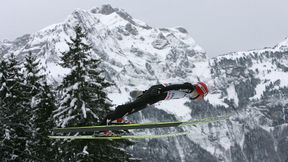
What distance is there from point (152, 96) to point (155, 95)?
0.41 ft

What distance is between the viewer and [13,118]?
1870cm

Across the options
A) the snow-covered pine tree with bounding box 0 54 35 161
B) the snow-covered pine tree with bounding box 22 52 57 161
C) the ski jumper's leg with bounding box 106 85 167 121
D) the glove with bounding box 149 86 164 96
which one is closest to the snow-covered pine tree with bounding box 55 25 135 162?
Result: the snow-covered pine tree with bounding box 0 54 35 161

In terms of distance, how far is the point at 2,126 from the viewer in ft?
59.5

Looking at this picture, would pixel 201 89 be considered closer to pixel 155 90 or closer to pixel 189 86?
pixel 189 86

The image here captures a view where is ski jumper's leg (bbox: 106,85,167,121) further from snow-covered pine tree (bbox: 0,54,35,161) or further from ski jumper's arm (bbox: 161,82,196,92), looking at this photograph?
snow-covered pine tree (bbox: 0,54,35,161)

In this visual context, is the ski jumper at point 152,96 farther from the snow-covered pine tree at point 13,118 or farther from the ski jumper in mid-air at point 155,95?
the snow-covered pine tree at point 13,118

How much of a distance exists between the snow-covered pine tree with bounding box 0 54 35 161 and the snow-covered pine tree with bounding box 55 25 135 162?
2.25 metres

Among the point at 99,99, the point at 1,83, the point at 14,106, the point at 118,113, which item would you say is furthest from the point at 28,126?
the point at 118,113

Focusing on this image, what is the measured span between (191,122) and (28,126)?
9.09 meters

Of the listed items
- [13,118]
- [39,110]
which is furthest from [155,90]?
[39,110]

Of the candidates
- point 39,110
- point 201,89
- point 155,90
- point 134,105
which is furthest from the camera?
point 39,110

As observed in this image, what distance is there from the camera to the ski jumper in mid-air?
11.6 metres

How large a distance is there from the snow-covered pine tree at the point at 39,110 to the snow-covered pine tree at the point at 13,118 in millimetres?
396

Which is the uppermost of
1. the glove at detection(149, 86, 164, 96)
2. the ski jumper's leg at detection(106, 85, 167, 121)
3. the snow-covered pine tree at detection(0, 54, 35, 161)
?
the snow-covered pine tree at detection(0, 54, 35, 161)
